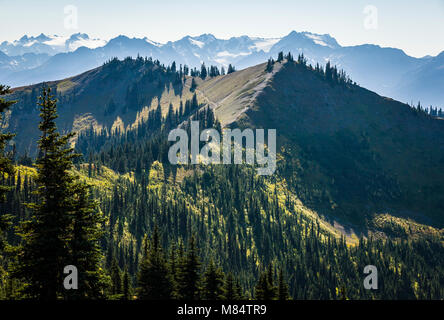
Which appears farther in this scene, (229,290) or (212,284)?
(212,284)

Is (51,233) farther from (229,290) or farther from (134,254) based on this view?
(134,254)

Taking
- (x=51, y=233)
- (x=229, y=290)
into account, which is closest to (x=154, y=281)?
(x=229, y=290)

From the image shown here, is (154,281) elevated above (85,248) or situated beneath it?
situated beneath

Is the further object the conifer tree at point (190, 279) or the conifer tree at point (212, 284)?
the conifer tree at point (212, 284)

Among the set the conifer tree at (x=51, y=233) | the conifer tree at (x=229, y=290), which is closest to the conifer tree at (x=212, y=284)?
the conifer tree at (x=229, y=290)

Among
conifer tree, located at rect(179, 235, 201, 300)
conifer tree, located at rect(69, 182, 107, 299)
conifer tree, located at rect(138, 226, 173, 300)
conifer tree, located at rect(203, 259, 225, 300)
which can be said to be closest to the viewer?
conifer tree, located at rect(69, 182, 107, 299)

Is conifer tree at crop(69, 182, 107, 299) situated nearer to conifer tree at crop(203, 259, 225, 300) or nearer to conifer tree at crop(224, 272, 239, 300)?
conifer tree at crop(203, 259, 225, 300)

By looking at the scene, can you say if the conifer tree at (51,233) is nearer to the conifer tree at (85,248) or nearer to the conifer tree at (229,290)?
the conifer tree at (85,248)

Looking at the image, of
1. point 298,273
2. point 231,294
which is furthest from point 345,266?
point 231,294

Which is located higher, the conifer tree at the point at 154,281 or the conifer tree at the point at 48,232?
the conifer tree at the point at 48,232

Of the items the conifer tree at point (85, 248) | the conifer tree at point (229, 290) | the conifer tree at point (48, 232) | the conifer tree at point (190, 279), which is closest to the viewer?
the conifer tree at point (48, 232)

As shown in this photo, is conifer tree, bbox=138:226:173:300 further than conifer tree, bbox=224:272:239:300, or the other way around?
conifer tree, bbox=224:272:239:300

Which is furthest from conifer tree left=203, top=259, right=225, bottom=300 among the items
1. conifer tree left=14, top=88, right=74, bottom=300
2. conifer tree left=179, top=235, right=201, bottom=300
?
conifer tree left=14, top=88, right=74, bottom=300

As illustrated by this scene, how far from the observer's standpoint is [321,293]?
175m
